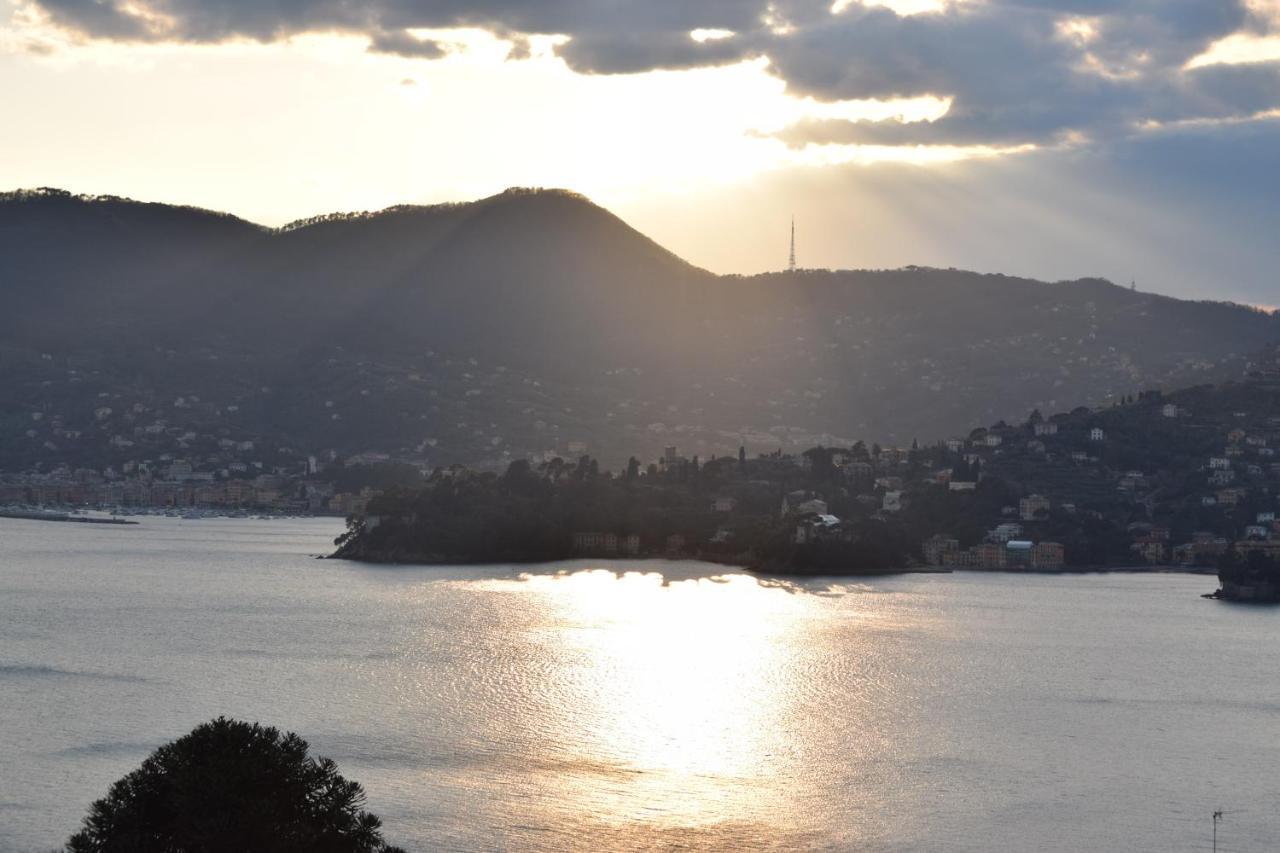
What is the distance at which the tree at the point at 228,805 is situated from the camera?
24.7 metres

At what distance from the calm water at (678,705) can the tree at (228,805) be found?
385 inches

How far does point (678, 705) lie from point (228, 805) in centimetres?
2879

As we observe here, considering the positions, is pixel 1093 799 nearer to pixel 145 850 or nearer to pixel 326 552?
pixel 145 850

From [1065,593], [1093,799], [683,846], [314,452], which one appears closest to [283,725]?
[683,846]

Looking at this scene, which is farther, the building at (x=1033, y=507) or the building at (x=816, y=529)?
the building at (x=1033, y=507)

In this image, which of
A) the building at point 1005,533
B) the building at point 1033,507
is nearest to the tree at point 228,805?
the building at point 1005,533

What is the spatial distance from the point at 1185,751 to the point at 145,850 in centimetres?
3036

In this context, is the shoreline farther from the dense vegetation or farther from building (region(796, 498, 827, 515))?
building (region(796, 498, 827, 515))

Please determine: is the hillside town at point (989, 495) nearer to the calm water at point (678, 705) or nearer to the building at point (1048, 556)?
the building at point (1048, 556)

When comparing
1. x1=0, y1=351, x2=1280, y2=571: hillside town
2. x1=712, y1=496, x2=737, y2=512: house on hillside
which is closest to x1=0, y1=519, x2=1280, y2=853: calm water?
x1=0, y1=351, x2=1280, y2=571: hillside town

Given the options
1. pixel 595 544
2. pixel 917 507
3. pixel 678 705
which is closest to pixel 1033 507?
pixel 917 507

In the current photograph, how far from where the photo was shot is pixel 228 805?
81.5ft

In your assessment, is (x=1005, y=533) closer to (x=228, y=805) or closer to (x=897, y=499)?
(x=897, y=499)

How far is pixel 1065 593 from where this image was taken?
93.9m
